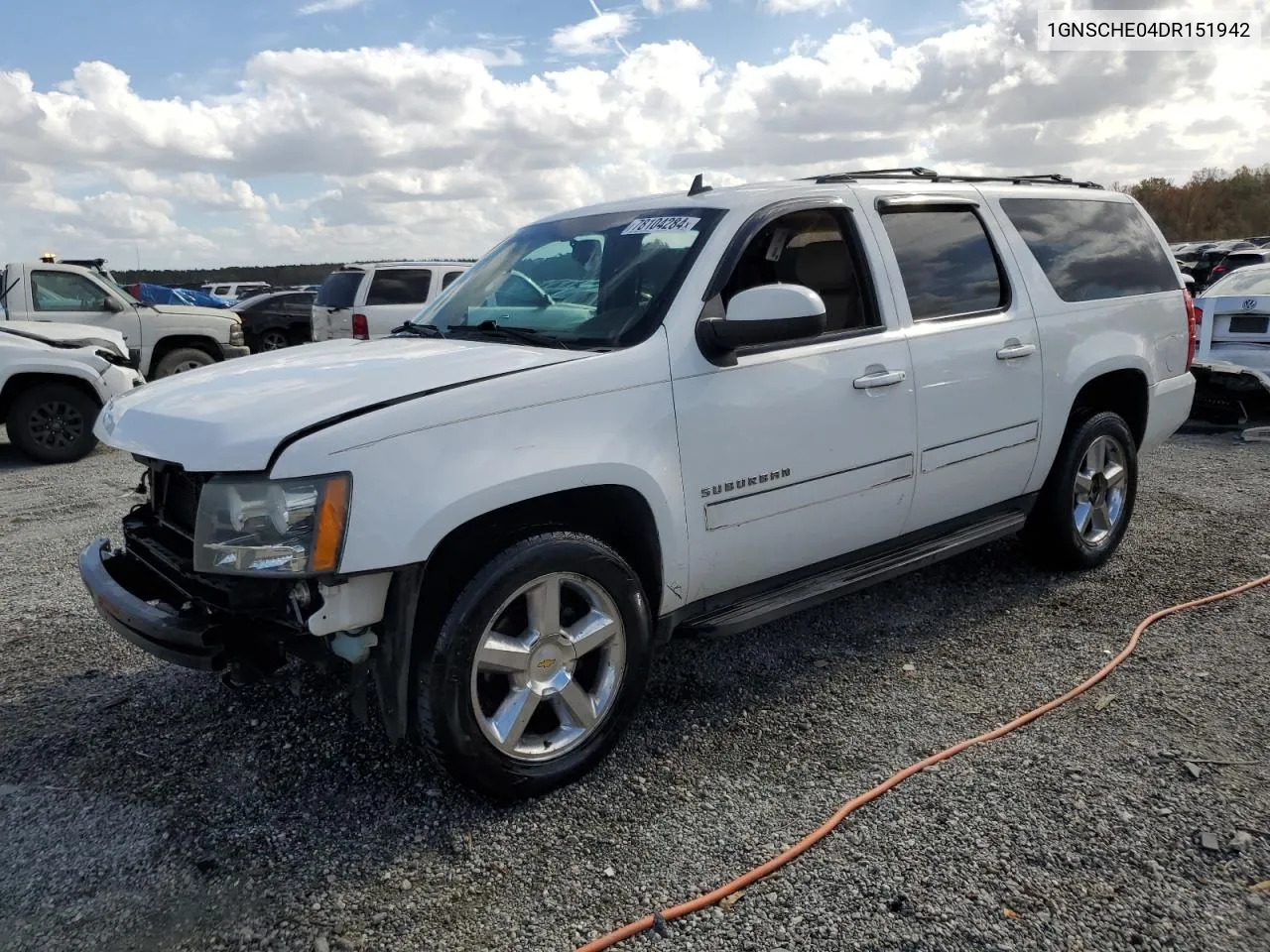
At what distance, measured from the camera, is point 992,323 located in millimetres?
4219

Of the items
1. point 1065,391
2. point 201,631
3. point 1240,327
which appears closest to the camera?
point 201,631

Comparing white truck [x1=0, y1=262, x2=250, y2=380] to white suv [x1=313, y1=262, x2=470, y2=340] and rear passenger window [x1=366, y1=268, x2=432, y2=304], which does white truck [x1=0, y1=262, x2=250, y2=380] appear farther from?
rear passenger window [x1=366, y1=268, x2=432, y2=304]

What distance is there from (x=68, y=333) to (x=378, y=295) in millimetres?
4504

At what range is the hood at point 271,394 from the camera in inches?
103

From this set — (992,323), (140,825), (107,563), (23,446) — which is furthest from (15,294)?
(992,323)

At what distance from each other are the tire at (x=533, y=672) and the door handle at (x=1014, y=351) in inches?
83.1

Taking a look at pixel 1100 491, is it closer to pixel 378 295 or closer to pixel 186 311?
pixel 378 295

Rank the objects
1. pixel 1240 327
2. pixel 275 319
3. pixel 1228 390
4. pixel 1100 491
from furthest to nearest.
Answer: pixel 275 319 → pixel 1240 327 → pixel 1228 390 → pixel 1100 491

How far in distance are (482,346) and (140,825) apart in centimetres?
182

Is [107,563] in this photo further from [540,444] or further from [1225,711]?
[1225,711]

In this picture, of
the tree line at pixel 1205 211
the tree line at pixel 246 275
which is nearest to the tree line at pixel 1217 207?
the tree line at pixel 1205 211

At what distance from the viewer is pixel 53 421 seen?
28.3ft

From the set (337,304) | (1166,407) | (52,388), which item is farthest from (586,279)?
(337,304)

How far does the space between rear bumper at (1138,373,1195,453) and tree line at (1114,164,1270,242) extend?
228 ft
